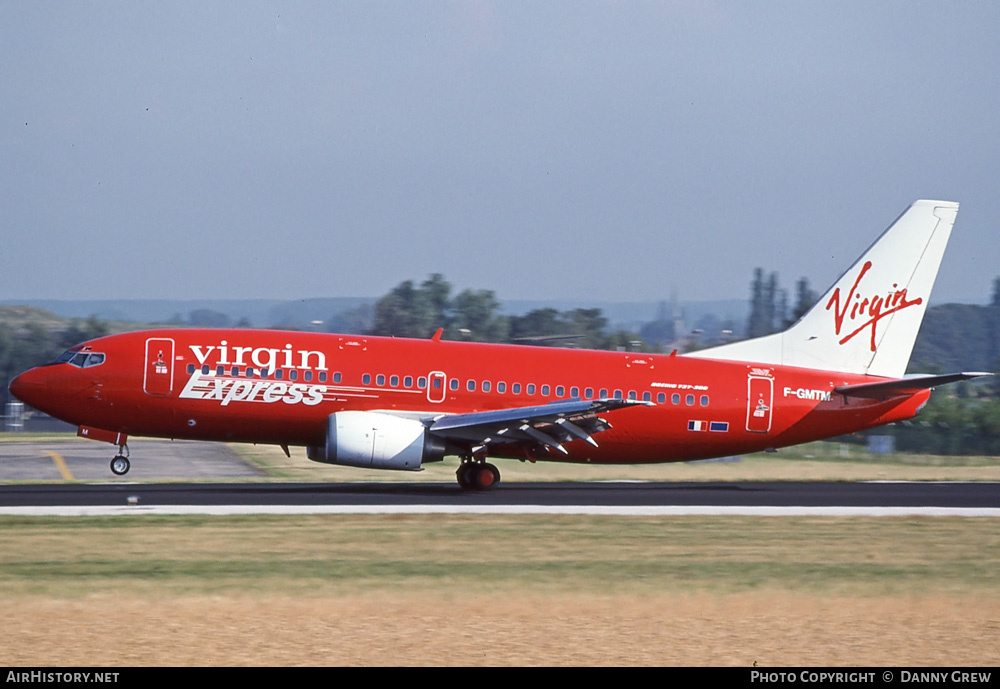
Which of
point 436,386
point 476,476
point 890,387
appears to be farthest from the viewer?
point 890,387

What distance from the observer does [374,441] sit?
28.9 m

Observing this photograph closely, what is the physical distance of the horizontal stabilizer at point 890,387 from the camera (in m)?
31.5

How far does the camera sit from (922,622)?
14.7m

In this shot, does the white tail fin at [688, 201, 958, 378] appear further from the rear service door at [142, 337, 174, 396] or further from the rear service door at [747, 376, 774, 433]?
the rear service door at [142, 337, 174, 396]

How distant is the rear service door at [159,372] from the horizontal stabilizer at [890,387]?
17.3 m

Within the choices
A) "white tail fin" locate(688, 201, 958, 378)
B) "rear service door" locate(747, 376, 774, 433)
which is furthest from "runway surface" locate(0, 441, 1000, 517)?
"white tail fin" locate(688, 201, 958, 378)

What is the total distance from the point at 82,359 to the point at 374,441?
7612mm

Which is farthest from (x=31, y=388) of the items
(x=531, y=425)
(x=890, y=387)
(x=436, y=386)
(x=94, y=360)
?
(x=890, y=387)

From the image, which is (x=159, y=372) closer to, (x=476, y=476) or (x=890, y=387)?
(x=476, y=476)

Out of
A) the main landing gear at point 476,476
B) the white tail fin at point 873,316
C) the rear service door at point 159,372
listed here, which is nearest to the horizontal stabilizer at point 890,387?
the white tail fin at point 873,316

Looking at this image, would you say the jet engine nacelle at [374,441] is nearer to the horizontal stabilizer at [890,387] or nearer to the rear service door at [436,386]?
the rear service door at [436,386]

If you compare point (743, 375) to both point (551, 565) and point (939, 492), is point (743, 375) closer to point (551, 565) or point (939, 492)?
point (939, 492)

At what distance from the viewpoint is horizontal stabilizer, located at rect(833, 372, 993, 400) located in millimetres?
31516

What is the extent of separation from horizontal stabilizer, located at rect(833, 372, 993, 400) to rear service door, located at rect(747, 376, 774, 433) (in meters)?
1.90
